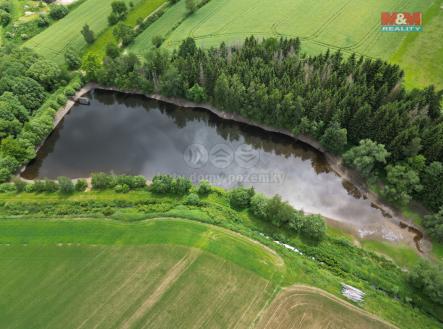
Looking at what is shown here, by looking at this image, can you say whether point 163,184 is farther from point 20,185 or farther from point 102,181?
point 20,185

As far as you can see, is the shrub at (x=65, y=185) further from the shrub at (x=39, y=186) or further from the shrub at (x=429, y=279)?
the shrub at (x=429, y=279)

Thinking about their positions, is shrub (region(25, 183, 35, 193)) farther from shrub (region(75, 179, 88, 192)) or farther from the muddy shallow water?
shrub (region(75, 179, 88, 192))

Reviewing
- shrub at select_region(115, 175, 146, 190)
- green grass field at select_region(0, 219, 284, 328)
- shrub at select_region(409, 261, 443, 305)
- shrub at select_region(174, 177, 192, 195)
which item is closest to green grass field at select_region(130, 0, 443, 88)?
shrub at select_region(174, 177, 192, 195)

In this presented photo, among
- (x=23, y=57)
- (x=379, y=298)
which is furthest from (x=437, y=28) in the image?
(x=23, y=57)

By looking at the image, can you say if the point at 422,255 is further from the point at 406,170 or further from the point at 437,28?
the point at 437,28

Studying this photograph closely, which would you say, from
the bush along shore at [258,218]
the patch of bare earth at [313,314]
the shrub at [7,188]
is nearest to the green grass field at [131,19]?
the shrub at [7,188]
